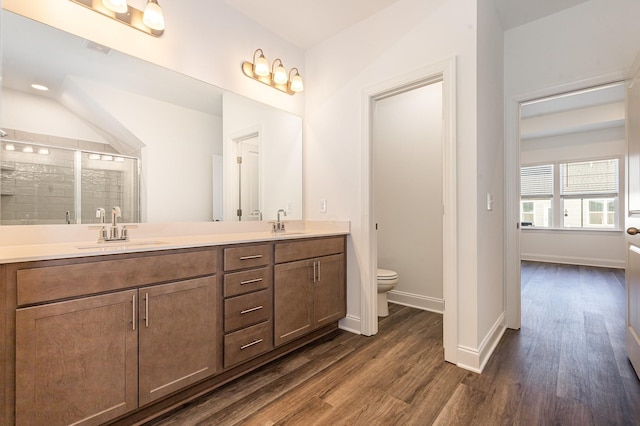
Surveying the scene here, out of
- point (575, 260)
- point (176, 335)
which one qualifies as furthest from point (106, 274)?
point (575, 260)

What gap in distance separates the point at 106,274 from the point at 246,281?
73 centimetres

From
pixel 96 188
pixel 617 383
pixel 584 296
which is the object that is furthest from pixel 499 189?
pixel 96 188

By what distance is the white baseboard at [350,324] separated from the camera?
2.55m

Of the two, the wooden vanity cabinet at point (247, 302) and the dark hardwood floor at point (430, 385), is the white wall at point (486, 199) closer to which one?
the dark hardwood floor at point (430, 385)

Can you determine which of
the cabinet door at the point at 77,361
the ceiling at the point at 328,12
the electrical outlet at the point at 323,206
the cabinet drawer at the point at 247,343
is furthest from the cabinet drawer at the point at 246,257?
the ceiling at the point at 328,12

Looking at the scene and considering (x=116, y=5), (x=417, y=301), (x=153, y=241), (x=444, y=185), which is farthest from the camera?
(x=417, y=301)

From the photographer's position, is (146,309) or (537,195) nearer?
(146,309)

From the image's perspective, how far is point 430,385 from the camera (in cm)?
178

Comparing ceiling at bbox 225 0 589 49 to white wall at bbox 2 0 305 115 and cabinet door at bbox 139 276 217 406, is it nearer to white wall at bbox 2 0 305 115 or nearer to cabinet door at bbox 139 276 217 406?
white wall at bbox 2 0 305 115

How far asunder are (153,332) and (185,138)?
4.22ft

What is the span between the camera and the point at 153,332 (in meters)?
1.42

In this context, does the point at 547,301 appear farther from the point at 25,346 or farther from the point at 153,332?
the point at 25,346

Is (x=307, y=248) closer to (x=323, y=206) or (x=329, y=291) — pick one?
(x=329, y=291)

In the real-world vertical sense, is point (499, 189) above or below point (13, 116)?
below
